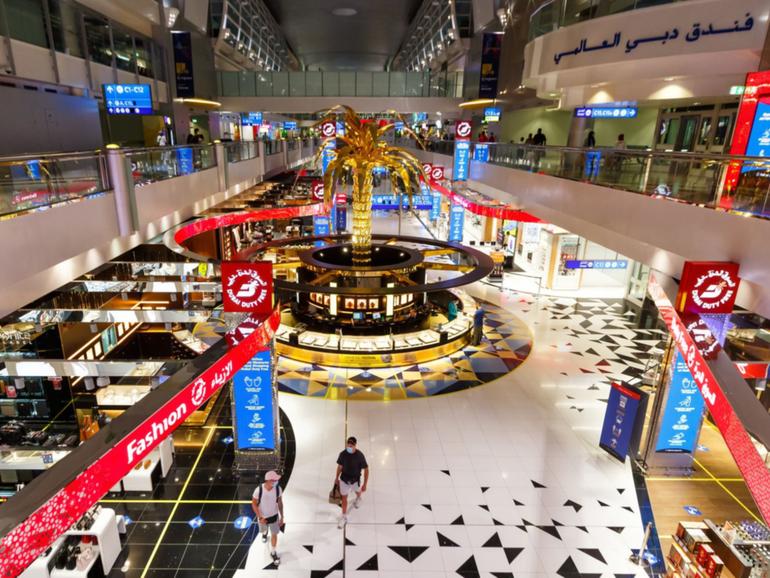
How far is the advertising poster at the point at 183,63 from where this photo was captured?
21.9m

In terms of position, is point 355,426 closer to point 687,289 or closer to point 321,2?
point 687,289

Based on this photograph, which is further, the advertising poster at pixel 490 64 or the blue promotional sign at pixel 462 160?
the advertising poster at pixel 490 64

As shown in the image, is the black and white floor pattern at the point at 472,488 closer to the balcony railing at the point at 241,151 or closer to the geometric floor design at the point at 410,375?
the geometric floor design at the point at 410,375

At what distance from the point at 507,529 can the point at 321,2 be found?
128 feet

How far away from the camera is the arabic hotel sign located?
6.33 metres

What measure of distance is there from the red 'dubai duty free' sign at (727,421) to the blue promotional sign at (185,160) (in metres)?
10.5

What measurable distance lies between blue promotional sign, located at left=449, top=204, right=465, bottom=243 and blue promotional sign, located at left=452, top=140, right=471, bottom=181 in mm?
1827

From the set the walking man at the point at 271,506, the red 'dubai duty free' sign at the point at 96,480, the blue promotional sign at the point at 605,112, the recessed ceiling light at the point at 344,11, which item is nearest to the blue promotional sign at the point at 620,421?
the walking man at the point at 271,506

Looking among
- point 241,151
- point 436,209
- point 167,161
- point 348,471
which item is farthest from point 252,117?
point 348,471

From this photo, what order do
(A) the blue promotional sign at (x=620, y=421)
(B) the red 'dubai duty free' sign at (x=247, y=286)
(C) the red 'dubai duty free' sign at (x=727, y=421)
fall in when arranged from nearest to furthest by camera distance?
(C) the red 'dubai duty free' sign at (x=727, y=421), (B) the red 'dubai duty free' sign at (x=247, y=286), (A) the blue promotional sign at (x=620, y=421)

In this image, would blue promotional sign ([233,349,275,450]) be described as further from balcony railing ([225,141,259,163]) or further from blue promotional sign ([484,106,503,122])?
blue promotional sign ([484,106,503,122])

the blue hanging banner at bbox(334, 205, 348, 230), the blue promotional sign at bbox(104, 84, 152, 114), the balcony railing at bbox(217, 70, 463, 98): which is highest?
the balcony railing at bbox(217, 70, 463, 98)

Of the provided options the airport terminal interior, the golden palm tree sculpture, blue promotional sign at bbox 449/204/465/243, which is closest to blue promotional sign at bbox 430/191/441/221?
blue promotional sign at bbox 449/204/465/243

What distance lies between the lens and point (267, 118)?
45.0 metres
